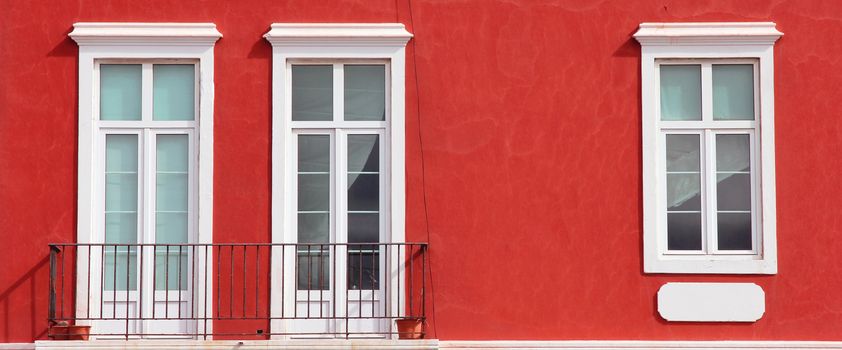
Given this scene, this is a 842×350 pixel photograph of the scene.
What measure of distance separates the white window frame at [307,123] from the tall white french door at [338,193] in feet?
0.19

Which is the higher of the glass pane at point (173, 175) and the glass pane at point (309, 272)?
the glass pane at point (173, 175)

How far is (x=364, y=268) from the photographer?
14.2 meters

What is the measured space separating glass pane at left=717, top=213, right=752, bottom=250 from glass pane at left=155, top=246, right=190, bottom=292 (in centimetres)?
500

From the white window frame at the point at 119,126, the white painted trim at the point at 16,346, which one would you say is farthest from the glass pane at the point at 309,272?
the white painted trim at the point at 16,346

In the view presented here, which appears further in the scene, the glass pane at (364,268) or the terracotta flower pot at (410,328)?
the glass pane at (364,268)

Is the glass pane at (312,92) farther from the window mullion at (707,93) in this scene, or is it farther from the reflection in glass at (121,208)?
the window mullion at (707,93)

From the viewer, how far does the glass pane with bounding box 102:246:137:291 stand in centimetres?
1425

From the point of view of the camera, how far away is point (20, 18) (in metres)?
14.2

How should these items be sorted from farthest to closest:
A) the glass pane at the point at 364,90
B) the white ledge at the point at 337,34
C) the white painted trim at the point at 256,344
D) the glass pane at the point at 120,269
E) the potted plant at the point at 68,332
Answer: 1. the glass pane at the point at 364,90
2. the glass pane at the point at 120,269
3. the white ledge at the point at 337,34
4. the potted plant at the point at 68,332
5. the white painted trim at the point at 256,344

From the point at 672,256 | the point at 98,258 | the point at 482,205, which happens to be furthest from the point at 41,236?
the point at 672,256

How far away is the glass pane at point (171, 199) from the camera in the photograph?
14.3 m

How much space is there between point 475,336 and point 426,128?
1.99m

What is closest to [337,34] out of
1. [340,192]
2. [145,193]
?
[340,192]

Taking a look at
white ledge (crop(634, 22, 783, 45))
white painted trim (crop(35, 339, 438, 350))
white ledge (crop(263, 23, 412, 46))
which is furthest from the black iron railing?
white ledge (crop(634, 22, 783, 45))
